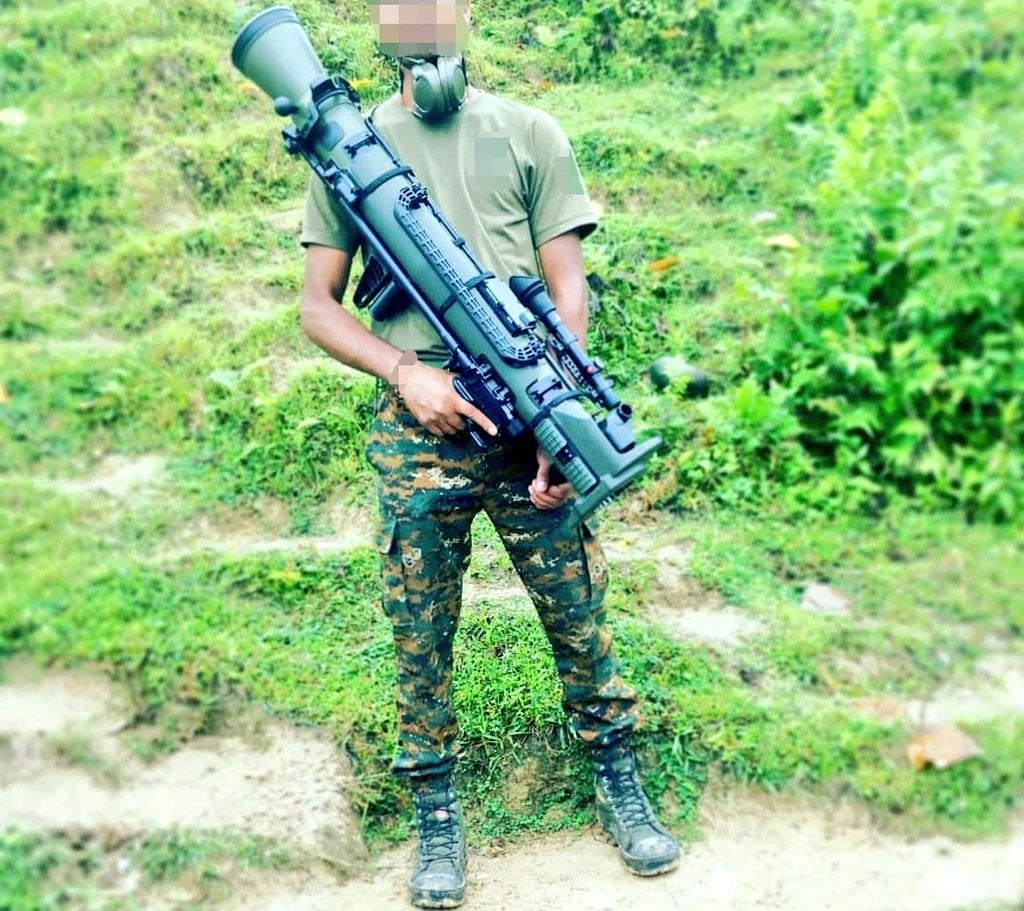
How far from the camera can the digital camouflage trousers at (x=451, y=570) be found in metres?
2.40

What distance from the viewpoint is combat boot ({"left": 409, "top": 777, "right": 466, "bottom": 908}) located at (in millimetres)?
2557

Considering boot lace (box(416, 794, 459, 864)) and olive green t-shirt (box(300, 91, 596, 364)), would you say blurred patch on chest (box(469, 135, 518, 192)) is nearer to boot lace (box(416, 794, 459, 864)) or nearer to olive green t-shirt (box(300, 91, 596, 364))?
olive green t-shirt (box(300, 91, 596, 364))

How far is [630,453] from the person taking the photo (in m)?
2.16

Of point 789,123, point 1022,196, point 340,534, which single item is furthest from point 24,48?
point 789,123

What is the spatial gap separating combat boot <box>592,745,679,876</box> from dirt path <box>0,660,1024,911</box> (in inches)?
2.3

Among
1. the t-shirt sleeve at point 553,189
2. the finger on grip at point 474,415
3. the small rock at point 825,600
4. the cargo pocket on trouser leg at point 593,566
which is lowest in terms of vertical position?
the small rock at point 825,600

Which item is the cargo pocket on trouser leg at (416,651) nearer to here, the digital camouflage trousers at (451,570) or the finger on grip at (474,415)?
the digital camouflage trousers at (451,570)

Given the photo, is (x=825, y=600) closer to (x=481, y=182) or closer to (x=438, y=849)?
(x=438, y=849)

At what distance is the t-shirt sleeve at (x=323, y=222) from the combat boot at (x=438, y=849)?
161cm

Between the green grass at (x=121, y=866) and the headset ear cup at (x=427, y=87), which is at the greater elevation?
the headset ear cup at (x=427, y=87)

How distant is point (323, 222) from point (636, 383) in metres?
2.31

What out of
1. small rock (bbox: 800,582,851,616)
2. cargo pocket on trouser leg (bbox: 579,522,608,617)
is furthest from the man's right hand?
small rock (bbox: 800,582,851,616)

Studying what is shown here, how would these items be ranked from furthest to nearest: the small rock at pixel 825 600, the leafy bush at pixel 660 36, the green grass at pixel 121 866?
the leafy bush at pixel 660 36
the small rock at pixel 825 600
the green grass at pixel 121 866

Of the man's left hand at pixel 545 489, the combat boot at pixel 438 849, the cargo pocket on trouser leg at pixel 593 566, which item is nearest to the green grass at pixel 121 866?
the combat boot at pixel 438 849
